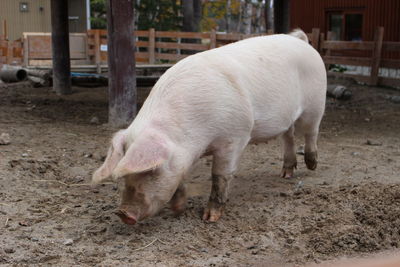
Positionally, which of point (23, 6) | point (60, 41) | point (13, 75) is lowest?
point (13, 75)

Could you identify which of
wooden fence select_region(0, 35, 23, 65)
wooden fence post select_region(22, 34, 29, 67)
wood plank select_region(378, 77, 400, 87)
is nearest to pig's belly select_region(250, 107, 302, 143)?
wood plank select_region(378, 77, 400, 87)

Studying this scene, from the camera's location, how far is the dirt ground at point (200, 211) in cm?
343

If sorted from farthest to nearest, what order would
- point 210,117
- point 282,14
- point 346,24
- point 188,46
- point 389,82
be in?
point 346,24 < point 188,46 < point 389,82 < point 282,14 < point 210,117

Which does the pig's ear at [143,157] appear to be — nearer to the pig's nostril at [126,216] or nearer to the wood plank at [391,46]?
the pig's nostril at [126,216]

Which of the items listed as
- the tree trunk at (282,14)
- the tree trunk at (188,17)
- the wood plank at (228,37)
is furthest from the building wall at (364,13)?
the tree trunk at (282,14)

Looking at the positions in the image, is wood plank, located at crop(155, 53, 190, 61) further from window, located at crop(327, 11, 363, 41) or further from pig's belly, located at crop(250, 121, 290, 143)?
pig's belly, located at crop(250, 121, 290, 143)

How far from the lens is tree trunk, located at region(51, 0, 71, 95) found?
10.2m

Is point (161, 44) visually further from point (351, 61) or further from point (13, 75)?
point (351, 61)

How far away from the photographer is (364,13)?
17.5m

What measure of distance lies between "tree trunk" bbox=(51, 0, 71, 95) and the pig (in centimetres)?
638

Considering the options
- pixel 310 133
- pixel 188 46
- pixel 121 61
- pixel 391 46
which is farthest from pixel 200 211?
pixel 188 46

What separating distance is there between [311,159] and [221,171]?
5.33ft

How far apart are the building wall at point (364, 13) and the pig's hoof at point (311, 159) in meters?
12.1

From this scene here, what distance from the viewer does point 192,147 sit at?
11.9 feet
